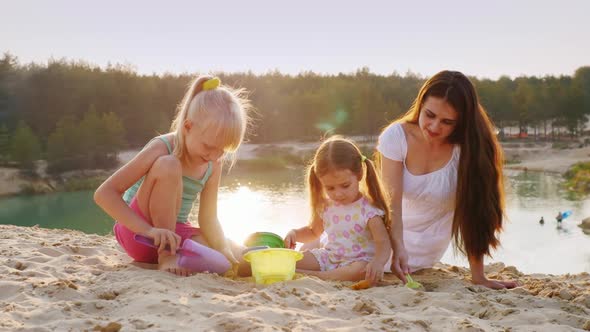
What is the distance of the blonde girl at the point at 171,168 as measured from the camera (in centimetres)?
275

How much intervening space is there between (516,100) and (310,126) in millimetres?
12647

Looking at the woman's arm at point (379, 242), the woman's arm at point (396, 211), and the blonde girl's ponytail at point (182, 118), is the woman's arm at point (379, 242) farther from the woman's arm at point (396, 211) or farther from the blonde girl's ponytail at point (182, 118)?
the blonde girl's ponytail at point (182, 118)

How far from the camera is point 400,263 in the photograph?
2998 mm

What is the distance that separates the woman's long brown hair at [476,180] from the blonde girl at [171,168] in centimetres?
105

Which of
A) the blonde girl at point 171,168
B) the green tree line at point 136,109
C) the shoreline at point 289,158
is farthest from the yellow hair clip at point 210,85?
the shoreline at point 289,158

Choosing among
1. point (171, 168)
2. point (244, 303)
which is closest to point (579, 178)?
point (171, 168)

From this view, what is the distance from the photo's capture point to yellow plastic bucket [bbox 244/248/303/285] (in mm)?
2689

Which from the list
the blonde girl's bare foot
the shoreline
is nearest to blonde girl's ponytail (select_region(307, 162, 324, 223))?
the blonde girl's bare foot

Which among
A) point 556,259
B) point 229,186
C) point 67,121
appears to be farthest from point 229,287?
point 67,121

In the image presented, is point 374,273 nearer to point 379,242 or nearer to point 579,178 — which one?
point 379,242

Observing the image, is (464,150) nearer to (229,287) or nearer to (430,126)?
(430,126)

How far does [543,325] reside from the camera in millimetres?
2205

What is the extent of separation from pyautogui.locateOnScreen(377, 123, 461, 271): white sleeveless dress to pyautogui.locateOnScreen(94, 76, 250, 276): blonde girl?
0.87 metres

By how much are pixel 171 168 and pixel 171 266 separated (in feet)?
1.52
